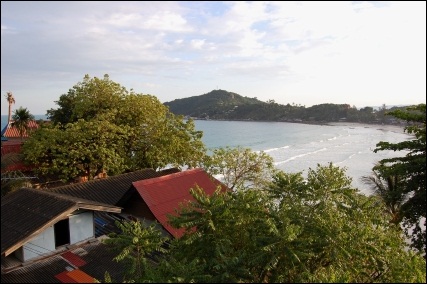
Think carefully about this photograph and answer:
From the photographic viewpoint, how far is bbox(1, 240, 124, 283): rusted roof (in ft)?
33.4

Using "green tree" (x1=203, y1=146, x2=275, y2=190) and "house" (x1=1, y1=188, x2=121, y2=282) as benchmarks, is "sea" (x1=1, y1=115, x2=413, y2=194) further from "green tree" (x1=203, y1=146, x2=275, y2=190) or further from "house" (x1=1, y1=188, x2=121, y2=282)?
"house" (x1=1, y1=188, x2=121, y2=282)

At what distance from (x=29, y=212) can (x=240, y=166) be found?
1431 cm

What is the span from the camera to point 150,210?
1556 centimetres

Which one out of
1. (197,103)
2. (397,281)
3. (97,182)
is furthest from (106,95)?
(197,103)

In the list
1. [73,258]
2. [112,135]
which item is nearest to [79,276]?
[73,258]

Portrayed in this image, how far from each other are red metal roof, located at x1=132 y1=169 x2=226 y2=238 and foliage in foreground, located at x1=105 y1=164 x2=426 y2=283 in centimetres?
478

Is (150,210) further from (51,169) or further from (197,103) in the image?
(197,103)

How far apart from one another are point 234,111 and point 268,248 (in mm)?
135943

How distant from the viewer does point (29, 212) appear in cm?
1143

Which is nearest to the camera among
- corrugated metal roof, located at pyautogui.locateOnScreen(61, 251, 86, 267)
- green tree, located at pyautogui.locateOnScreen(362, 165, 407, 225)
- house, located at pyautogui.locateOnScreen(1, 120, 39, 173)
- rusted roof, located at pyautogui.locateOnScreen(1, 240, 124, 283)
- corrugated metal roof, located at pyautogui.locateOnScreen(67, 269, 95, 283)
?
corrugated metal roof, located at pyautogui.locateOnScreen(67, 269, 95, 283)

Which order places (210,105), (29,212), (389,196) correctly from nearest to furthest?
1. (29,212)
2. (389,196)
3. (210,105)

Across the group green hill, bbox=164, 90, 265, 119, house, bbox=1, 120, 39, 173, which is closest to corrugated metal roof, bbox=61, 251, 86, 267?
house, bbox=1, 120, 39, 173

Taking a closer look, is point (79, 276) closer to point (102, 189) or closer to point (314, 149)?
point (102, 189)

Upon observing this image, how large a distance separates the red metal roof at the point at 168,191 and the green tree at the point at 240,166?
14.3 feet
